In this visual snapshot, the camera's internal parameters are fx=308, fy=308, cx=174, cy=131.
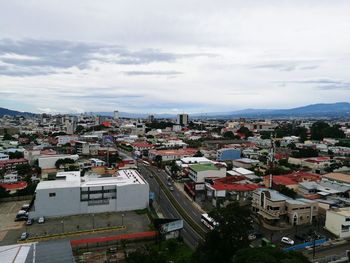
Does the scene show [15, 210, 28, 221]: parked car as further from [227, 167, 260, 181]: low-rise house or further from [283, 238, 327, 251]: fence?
[227, 167, 260, 181]: low-rise house

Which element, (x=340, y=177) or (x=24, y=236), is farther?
(x=340, y=177)

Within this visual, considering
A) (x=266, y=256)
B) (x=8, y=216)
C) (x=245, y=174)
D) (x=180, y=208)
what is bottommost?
(x=8, y=216)

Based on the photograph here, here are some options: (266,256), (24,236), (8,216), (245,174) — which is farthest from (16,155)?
(266,256)

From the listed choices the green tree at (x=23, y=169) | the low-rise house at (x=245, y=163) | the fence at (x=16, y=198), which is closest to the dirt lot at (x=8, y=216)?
the fence at (x=16, y=198)

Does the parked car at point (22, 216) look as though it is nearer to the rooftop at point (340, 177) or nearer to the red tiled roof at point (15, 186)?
the red tiled roof at point (15, 186)

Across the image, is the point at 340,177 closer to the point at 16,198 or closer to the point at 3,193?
the point at 16,198

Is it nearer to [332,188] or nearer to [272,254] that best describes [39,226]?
[272,254]

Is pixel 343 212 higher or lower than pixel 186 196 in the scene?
higher

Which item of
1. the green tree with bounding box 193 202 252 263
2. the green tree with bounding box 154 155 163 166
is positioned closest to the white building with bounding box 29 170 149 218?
the green tree with bounding box 193 202 252 263

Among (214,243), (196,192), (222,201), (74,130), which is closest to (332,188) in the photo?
(222,201)
